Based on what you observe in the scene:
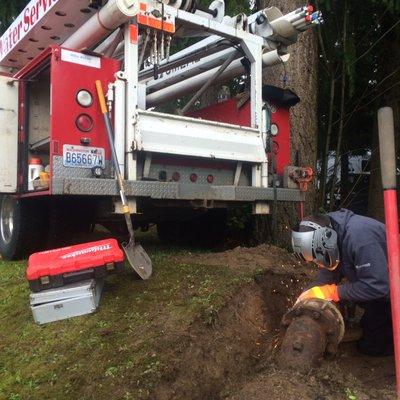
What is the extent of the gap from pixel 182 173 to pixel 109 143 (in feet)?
3.14

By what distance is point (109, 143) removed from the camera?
4.86 m

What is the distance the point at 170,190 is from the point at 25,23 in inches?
119

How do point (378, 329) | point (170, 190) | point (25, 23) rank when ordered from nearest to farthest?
point (378, 329)
point (170, 190)
point (25, 23)

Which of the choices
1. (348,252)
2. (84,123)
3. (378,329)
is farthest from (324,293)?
(84,123)

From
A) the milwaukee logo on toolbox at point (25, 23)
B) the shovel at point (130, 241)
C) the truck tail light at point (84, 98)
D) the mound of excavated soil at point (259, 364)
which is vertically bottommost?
the mound of excavated soil at point (259, 364)

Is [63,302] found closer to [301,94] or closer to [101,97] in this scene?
[101,97]

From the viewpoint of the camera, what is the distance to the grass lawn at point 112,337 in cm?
308

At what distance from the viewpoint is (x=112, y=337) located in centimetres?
355

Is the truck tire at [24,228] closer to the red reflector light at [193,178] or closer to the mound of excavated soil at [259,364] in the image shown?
the red reflector light at [193,178]

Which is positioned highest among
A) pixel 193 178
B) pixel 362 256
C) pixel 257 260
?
pixel 193 178

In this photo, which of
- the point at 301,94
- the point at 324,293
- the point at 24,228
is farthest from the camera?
the point at 301,94

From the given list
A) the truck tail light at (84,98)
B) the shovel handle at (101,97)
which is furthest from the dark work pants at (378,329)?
the truck tail light at (84,98)

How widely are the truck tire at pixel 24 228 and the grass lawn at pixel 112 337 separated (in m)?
1.19

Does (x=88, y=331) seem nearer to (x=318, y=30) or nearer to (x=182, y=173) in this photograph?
(x=182, y=173)
